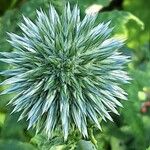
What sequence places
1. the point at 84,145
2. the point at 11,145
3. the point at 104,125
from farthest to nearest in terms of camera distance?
the point at 104,125
the point at 11,145
the point at 84,145

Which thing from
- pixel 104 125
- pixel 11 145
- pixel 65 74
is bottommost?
pixel 104 125

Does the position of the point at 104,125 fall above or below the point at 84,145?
below

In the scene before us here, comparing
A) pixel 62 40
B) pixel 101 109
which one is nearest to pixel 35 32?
pixel 62 40

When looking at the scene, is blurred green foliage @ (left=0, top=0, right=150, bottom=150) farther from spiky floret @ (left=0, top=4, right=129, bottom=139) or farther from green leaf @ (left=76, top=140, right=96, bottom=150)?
spiky floret @ (left=0, top=4, right=129, bottom=139)

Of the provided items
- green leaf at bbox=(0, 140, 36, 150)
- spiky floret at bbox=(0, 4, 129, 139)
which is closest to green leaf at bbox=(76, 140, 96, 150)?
spiky floret at bbox=(0, 4, 129, 139)

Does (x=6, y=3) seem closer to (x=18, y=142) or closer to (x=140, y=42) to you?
(x=140, y=42)

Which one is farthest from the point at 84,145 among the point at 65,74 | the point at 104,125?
the point at 104,125

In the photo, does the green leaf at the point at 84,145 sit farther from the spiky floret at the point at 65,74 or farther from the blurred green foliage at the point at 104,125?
the spiky floret at the point at 65,74

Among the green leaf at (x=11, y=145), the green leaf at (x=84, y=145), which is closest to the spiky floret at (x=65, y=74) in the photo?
the green leaf at (x=84, y=145)

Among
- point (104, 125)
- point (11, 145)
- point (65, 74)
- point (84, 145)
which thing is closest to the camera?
point (65, 74)

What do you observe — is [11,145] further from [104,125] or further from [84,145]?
[104,125]
